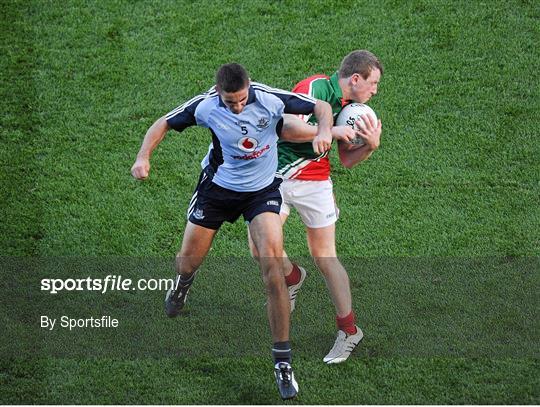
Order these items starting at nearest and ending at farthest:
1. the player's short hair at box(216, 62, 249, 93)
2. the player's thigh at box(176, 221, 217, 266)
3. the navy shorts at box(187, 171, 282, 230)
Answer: the player's short hair at box(216, 62, 249, 93) < the navy shorts at box(187, 171, 282, 230) < the player's thigh at box(176, 221, 217, 266)

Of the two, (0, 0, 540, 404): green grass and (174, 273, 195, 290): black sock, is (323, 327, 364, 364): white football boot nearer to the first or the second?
(0, 0, 540, 404): green grass

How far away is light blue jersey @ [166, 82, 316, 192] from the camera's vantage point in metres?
7.95

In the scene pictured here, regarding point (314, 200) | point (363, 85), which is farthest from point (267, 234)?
point (363, 85)

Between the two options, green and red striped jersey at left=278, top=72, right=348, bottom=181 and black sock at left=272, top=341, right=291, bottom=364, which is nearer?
black sock at left=272, top=341, right=291, bottom=364

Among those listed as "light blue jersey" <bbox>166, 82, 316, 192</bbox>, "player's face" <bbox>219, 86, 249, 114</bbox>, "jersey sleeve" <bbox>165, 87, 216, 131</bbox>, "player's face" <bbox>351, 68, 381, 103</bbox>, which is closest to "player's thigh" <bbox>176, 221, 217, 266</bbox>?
"light blue jersey" <bbox>166, 82, 316, 192</bbox>

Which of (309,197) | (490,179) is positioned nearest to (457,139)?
(490,179)

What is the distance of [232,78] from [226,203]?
113 cm

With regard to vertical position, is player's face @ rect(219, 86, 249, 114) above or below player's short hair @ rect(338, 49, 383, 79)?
below

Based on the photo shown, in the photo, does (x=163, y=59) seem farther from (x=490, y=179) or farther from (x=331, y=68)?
(x=490, y=179)

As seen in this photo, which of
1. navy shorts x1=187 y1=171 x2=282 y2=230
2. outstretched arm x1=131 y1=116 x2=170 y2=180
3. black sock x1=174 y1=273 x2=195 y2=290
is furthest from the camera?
black sock x1=174 y1=273 x2=195 y2=290

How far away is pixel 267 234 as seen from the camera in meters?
7.96

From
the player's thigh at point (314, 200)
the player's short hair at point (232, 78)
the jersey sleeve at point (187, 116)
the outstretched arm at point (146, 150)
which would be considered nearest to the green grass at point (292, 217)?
the player's thigh at point (314, 200)

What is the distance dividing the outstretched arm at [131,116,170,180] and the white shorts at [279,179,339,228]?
1030mm

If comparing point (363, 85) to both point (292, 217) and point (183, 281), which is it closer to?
point (183, 281)
